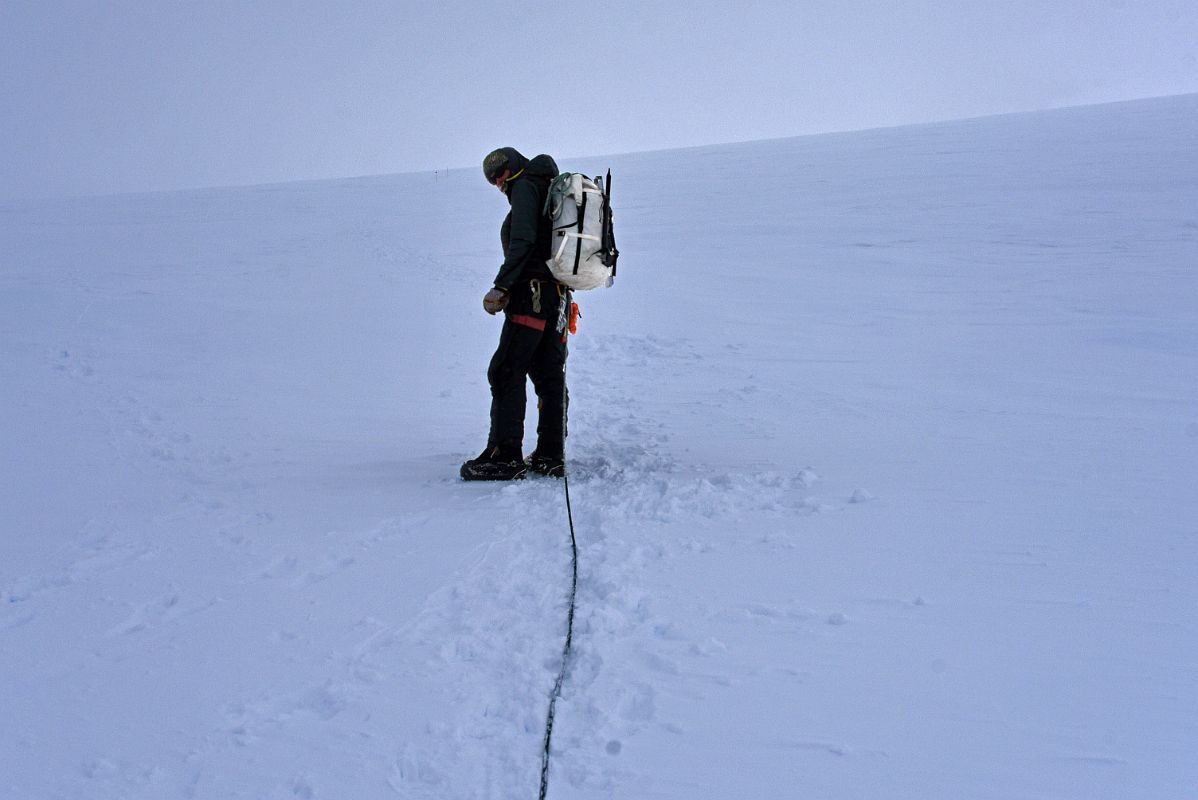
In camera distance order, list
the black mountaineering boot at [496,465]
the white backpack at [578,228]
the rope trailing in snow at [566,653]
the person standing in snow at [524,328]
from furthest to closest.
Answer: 1. the black mountaineering boot at [496,465]
2. the person standing in snow at [524,328]
3. the white backpack at [578,228]
4. the rope trailing in snow at [566,653]

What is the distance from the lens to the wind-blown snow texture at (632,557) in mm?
2318

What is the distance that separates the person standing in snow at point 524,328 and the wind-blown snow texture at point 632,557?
305 mm

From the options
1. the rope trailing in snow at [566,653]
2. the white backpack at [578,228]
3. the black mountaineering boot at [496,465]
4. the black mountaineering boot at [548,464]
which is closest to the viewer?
the rope trailing in snow at [566,653]

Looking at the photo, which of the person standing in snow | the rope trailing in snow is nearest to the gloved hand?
the person standing in snow

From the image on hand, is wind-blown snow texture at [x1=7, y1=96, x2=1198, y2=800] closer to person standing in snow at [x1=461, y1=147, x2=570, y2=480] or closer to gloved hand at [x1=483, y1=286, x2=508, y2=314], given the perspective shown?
person standing in snow at [x1=461, y1=147, x2=570, y2=480]

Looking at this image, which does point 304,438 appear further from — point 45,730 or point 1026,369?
point 1026,369

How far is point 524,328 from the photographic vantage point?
4977 mm

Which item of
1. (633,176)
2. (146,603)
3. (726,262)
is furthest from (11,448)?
(633,176)

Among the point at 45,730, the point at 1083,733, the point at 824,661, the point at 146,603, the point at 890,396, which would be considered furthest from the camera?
the point at 890,396

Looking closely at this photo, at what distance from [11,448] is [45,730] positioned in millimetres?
3856

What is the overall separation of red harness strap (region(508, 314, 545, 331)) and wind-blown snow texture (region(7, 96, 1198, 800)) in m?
0.97

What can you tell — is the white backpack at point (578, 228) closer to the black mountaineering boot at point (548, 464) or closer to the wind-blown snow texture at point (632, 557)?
the black mountaineering boot at point (548, 464)

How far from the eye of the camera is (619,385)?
745 cm

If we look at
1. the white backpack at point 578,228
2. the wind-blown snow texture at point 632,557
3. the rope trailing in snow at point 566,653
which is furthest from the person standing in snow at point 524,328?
the rope trailing in snow at point 566,653
